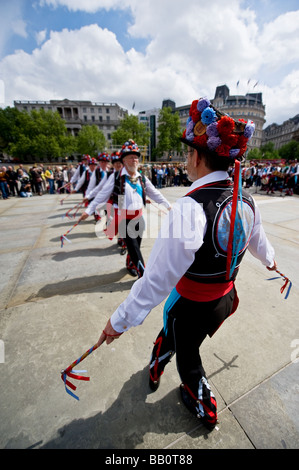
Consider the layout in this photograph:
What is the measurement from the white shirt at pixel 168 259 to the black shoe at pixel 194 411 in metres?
0.97

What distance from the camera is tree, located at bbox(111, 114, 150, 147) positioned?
51.7m

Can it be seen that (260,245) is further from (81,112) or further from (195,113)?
(81,112)

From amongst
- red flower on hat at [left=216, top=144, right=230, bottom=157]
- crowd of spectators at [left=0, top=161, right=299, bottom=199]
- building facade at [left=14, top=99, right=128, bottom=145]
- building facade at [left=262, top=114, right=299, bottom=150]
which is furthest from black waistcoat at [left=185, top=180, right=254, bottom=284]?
building facade at [left=262, top=114, right=299, bottom=150]

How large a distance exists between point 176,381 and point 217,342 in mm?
628

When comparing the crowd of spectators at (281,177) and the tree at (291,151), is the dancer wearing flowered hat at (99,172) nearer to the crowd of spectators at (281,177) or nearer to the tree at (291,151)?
the crowd of spectators at (281,177)

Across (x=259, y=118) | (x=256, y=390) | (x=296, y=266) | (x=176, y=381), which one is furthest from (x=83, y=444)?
(x=259, y=118)

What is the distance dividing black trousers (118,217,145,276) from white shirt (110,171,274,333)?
205 cm

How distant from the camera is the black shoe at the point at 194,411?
4.58 ft

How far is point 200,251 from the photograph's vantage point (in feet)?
3.55

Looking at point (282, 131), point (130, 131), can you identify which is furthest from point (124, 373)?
point (282, 131)

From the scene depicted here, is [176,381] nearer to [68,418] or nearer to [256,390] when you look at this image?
[256,390]

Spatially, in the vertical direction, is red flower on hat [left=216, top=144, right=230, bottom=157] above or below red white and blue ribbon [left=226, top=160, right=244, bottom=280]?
above

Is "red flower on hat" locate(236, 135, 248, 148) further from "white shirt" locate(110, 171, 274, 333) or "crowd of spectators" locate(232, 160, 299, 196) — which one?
"crowd of spectators" locate(232, 160, 299, 196)

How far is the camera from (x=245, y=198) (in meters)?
1.23
